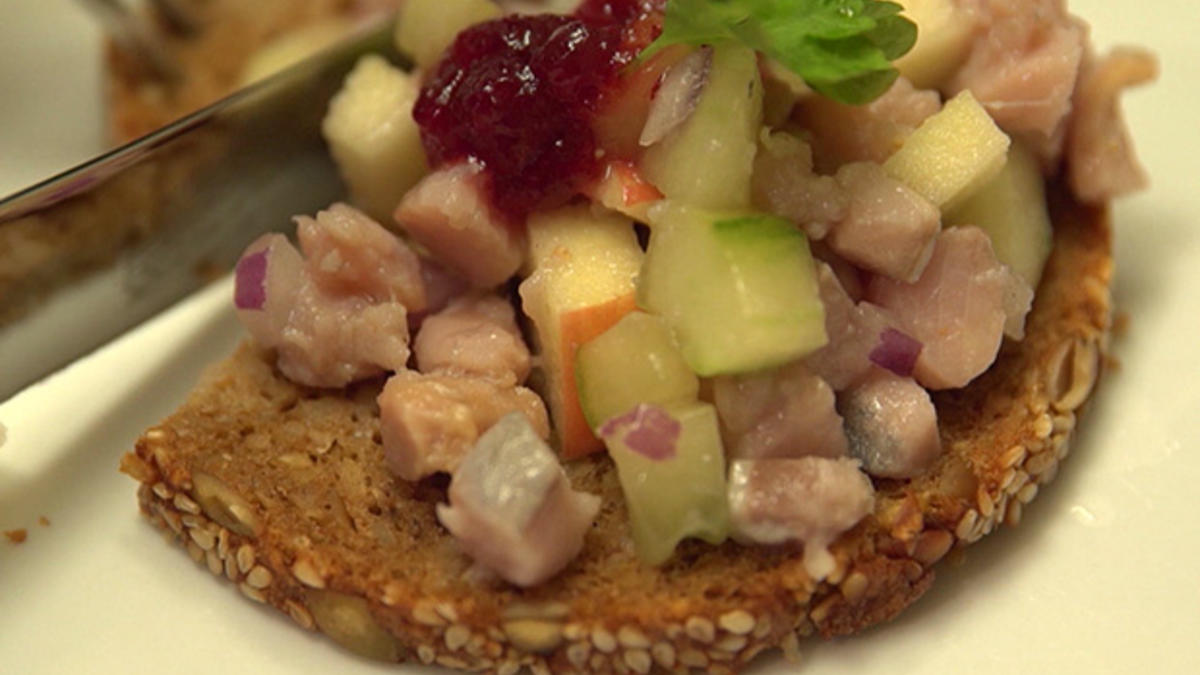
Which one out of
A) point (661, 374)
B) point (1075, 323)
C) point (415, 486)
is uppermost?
point (661, 374)

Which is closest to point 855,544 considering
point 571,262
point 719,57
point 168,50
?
point 571,262

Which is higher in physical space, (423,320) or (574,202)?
(574,202)

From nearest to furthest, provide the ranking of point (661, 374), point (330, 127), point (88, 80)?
point (661, 374) < point (330, 127) < point (88, 80)

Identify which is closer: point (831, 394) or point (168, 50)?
point (831, 394)

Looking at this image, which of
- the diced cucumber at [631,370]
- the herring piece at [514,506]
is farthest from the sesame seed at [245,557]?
the diced cucumber at [631,370]

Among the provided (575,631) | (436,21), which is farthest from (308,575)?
(436,21)

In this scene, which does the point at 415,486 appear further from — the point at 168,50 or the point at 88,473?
the point at 168,50

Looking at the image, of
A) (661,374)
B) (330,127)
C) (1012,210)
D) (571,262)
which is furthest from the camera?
(330,127)

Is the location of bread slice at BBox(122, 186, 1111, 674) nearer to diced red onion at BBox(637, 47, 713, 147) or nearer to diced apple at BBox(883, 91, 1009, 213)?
diced apple at BBox(883, 91, 1009, 213)

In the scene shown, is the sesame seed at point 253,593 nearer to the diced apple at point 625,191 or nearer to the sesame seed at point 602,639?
the sesame seed at point 602,639
